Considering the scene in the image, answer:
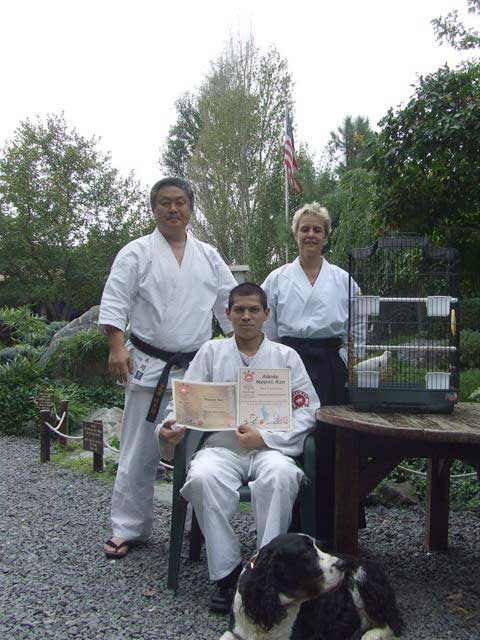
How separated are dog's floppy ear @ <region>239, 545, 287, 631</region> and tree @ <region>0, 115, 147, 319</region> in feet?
75.0

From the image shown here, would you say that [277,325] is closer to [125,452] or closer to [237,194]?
[125,452]

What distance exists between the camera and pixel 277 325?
12.8 ft

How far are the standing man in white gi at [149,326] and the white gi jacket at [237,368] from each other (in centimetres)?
29

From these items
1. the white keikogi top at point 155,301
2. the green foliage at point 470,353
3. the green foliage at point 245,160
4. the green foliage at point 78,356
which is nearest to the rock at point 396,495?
the white keikogi top at point 155,301

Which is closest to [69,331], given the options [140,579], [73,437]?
[73,437]

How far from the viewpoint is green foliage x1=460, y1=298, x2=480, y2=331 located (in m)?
16.0

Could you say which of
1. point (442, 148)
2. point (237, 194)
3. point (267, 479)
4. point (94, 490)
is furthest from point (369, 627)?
point (237, 194)

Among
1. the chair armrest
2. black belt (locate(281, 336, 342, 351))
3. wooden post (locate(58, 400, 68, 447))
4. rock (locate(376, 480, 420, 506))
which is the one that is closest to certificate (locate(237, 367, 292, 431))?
the chair armrest

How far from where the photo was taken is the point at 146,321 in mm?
3723

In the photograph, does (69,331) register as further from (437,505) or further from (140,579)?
(437,505)

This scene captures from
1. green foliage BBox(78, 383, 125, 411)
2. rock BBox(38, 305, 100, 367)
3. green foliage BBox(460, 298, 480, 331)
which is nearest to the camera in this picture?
green foliage BBox(78, 383, 125, 411)

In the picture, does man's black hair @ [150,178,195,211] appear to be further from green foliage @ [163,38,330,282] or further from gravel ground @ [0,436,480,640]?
green foliage @ [163,38,330,282]

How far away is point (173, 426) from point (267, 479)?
54cm

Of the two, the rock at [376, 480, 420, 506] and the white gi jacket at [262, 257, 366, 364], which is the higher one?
the white gi jacket at [262, 257, 366, 364]
